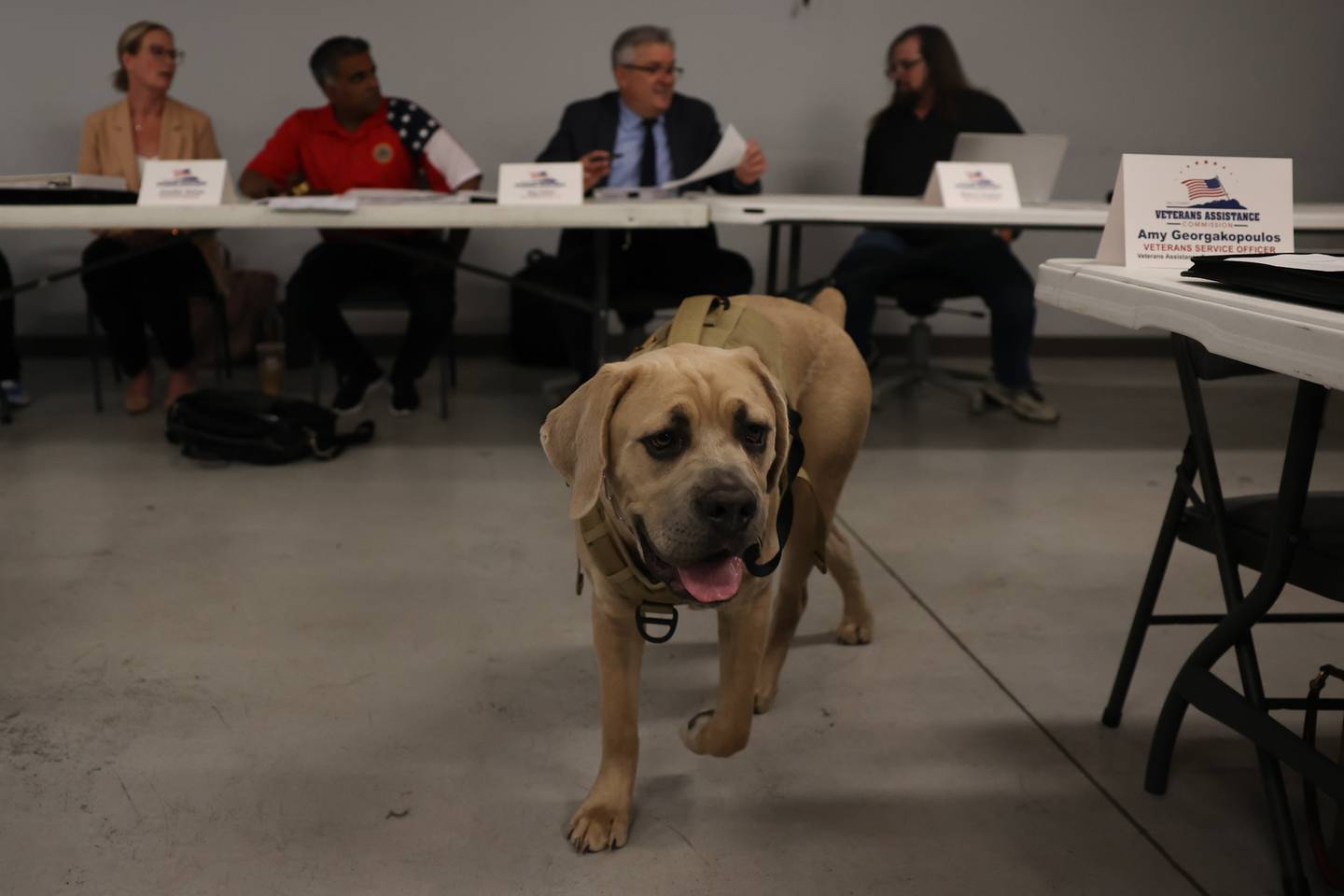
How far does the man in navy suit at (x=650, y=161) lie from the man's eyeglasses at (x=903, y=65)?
0.84 meters

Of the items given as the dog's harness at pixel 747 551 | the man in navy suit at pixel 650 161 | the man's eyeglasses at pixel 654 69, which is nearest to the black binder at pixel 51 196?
the man in navy suit at pixel 650 161

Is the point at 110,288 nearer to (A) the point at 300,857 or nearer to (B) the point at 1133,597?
(A) the point at 300,857

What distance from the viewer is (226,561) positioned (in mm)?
2758

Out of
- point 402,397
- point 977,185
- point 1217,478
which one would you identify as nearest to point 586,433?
point 1217,478

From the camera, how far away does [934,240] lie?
466cm

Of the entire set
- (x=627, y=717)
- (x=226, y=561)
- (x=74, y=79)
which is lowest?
(x=226, y=561)

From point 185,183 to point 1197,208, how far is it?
2.95 meters

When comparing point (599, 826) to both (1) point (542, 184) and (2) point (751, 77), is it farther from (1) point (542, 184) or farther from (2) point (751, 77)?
(2) point (751, 77)

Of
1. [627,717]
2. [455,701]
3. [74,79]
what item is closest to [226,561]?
[455,701]

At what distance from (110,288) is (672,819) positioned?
146 inches

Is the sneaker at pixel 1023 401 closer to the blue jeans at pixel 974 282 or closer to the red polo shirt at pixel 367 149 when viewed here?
the blue jeans at pixel 974 282

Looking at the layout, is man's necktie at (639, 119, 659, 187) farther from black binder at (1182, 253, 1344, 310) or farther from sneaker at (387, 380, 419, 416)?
black binder at (1182, 253, 1344, 310)

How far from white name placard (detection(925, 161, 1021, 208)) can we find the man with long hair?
57 cm

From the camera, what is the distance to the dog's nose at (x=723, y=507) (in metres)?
1.34
